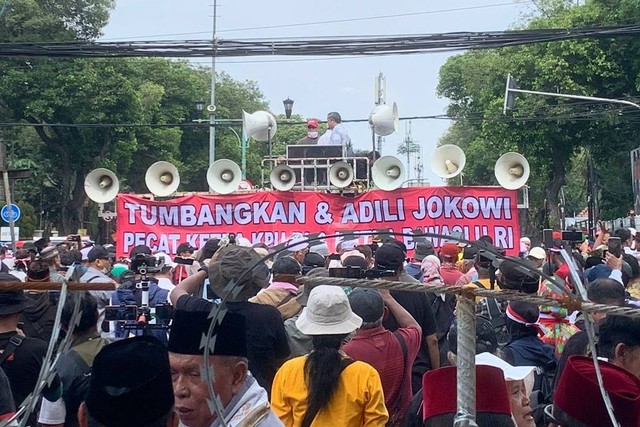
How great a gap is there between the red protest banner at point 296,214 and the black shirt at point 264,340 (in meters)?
10.0

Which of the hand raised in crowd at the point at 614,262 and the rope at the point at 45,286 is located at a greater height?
the rope at the point at 45,286

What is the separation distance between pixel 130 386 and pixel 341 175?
46.3 feet

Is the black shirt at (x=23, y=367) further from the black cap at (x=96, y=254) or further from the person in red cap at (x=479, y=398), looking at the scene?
the black cap at (x=96, y=254)

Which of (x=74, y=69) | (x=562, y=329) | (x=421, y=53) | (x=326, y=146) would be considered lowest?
(x=562, y=329)

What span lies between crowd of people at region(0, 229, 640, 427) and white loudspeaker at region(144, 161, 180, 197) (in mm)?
9604

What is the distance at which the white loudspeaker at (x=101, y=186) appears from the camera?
17.4 m

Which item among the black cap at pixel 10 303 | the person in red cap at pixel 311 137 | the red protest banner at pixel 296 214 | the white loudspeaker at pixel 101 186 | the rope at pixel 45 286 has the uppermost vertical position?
the person in red cap at pixel 311 137

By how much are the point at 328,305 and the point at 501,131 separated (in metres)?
36.5

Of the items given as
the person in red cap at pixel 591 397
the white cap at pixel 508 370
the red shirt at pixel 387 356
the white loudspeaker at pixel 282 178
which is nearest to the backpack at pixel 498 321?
the red shirt at pixel 387 356

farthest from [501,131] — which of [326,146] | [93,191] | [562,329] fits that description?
[562,329]

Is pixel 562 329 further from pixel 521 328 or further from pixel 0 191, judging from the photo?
pixel 0 191

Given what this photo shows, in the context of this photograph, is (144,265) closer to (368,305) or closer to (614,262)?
(368,305)

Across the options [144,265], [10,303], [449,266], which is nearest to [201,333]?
[10,303]

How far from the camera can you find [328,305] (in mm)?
4227
